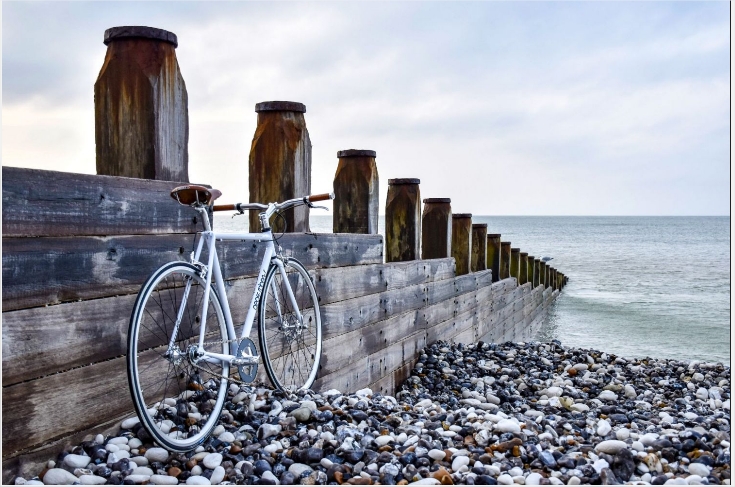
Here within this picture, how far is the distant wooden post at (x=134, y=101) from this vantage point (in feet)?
11.6

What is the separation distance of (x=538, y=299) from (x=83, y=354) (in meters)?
15.0

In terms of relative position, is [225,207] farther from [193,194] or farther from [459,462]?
[459,462]

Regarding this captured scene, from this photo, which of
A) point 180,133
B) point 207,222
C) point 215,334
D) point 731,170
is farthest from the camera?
point 731,170

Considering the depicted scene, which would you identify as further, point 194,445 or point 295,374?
point 295,374

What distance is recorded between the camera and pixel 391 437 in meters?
3.52

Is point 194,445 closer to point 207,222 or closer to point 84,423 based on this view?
point 84,423

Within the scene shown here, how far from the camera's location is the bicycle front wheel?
4461mm

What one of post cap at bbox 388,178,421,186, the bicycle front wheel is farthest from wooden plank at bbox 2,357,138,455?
post cap at bbox 388,178,421,186

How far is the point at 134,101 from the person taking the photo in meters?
3.55

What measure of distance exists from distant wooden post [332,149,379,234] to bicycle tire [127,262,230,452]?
2358 mm

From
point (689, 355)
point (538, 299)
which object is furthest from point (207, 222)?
point (538, 299)

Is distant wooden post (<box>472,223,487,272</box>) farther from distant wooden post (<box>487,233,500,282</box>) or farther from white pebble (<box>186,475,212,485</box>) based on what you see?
white pebble (<box>186,475,212,485</box>)

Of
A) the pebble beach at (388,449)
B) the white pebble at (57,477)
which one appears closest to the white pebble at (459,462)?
the pebble beach at (388,449)

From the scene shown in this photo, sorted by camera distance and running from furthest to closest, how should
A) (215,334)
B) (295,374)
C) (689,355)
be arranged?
1. (689,355)
2. (295,374)
3. (215,334)
